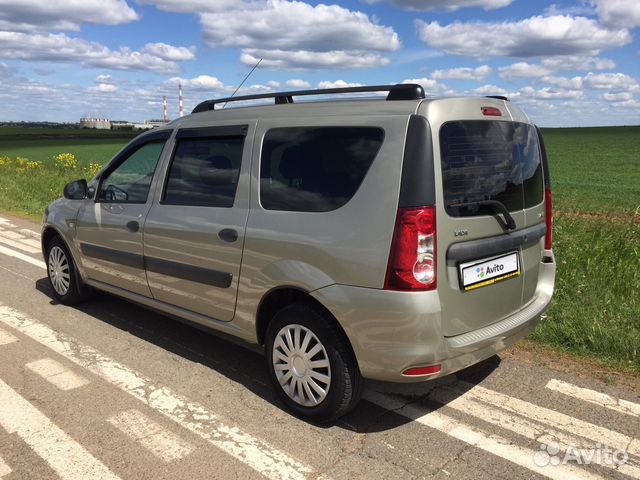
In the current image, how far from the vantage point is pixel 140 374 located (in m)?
3.98

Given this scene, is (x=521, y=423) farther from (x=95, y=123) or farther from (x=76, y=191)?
(x=95, y=123)

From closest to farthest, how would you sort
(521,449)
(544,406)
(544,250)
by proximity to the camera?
1. (521,449)
2. (544,406)
3. (544,250)

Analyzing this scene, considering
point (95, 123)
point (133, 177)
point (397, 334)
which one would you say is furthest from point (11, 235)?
point (95, 123)

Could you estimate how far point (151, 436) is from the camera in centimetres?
314

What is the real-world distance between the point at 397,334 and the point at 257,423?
41.9 inches

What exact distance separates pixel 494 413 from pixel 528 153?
5.31 feet

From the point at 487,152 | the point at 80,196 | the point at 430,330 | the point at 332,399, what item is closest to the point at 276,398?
the point at 332,399

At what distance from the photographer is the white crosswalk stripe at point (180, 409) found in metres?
2.89

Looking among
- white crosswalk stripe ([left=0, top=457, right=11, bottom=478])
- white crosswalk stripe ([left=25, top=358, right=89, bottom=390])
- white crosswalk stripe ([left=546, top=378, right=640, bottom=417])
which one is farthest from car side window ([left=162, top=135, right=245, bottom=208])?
white crosswalk stripe ([left=546, top=378, right=640, bottom=417])

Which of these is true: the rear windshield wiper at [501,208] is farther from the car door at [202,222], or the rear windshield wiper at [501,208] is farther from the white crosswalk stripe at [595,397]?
the car door at [202,222]

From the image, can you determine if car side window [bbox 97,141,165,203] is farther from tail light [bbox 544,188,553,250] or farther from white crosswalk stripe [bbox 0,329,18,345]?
tail light [bbox 544,188,553,250]

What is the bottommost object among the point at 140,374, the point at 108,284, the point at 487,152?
the point at 140,374

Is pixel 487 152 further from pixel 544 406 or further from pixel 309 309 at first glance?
pixel 544 406

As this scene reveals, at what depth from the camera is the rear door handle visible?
3.60m
